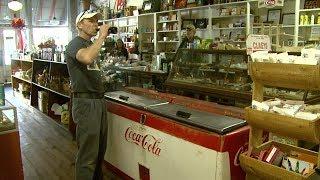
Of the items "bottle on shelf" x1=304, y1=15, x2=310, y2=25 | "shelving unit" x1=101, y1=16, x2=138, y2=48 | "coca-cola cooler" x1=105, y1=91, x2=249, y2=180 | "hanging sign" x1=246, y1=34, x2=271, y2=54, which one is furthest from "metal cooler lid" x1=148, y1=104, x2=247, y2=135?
"shelving unit" x1=101, y1=16, x2=138, y2=48

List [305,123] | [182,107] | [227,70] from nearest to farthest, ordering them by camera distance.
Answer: [305,123] < [182,107] < [227,70]

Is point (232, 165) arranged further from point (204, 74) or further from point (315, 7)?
point (315, 7)

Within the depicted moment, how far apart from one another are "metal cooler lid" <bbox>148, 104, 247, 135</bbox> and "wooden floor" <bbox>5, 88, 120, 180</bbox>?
1.33 metres

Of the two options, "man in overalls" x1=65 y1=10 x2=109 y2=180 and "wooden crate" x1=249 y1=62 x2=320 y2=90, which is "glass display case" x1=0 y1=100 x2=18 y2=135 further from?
"wooden crate" x1=249 y1=62 x2=320 y2=90

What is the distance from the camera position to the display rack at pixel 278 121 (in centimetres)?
183

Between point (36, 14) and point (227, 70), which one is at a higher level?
point (36, 14)

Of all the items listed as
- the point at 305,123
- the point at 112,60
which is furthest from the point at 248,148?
the point at 112,60

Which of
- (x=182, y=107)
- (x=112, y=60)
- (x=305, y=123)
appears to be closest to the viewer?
(x=305, y=123)

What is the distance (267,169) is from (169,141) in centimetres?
88

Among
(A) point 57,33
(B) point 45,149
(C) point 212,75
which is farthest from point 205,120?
(A) point 57,33

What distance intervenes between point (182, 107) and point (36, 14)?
13.6 m

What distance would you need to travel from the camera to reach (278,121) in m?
A: 1.97

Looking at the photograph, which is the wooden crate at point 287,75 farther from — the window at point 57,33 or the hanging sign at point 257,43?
the window at point 57,33

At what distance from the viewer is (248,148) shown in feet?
7.65
